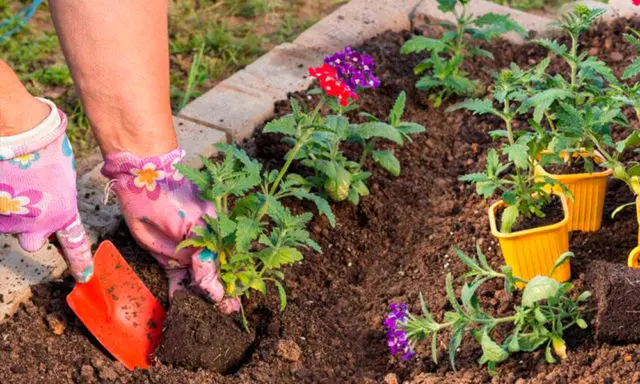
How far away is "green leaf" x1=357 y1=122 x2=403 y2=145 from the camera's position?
3.00m

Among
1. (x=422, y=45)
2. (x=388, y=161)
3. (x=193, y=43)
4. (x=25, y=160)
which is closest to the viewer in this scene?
(x=25, y=160)

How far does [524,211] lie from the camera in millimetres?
2754

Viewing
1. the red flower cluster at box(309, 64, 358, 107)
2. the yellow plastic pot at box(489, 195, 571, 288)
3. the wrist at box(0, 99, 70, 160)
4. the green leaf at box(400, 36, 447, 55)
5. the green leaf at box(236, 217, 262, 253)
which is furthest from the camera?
the green leaf at box(400, 36, 447, 55)

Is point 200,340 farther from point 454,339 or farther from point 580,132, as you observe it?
point 580,132

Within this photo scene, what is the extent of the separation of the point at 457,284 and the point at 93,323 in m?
0.95

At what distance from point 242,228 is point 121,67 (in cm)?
51

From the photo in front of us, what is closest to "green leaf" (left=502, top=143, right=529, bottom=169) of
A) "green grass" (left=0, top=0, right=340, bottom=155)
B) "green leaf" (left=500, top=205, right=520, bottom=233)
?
"green leaf" (left=500, top=205, right=520, bottom=233)

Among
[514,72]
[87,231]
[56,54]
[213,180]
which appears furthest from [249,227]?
[56,54]

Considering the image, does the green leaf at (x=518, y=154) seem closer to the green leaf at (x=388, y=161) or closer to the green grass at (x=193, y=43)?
the green leaf at (x=388, y=161)

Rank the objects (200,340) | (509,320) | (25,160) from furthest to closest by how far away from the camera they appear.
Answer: (200,340)
(509,320)
(25,160)

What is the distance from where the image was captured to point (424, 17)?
411 centimetres

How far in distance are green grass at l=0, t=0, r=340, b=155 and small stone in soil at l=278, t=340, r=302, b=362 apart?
121 cm

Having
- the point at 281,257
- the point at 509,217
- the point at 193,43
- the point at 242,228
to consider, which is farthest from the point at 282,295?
the point at 193,43

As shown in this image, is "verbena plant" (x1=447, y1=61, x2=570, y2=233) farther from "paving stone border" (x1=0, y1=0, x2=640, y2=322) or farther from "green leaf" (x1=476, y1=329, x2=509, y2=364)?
"paving stone border" (x1=0, y1=0, x2=640, y2=322)
